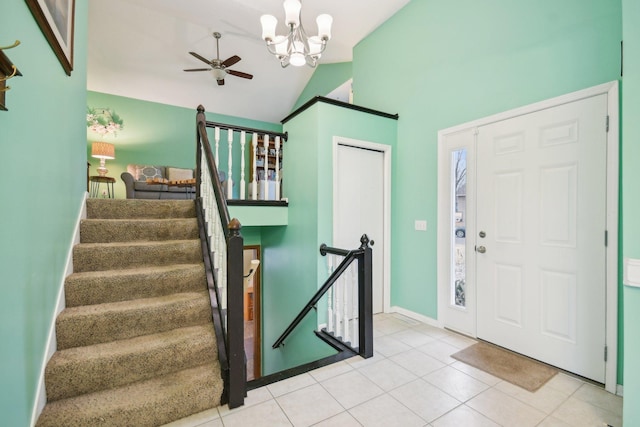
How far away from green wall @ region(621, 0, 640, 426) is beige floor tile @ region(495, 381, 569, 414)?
37 centimetres

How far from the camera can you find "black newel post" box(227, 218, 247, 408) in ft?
5.58

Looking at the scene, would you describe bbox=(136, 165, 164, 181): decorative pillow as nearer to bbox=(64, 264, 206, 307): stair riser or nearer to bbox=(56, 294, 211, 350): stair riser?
bbox=(64, 264, 206, 307): stair riser

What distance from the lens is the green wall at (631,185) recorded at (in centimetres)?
144

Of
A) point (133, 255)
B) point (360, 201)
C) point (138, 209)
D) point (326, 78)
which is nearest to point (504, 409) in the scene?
point (360, 201)

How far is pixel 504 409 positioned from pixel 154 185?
17.5ft

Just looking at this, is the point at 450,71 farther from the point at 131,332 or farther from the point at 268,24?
the point at 131,332

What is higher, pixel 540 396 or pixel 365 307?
pixel 365 307

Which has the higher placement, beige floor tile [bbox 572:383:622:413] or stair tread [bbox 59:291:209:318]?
stair tread [bbox 59:291:209:318]

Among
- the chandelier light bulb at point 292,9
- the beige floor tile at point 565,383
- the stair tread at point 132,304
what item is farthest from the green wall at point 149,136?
the beige floor tile at point 565,383

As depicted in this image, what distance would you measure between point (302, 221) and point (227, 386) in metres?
1.92

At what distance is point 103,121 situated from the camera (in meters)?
5.59

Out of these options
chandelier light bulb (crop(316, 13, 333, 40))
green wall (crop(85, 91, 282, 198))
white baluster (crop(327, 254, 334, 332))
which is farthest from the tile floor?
green wall (crop(85, 91, 282, 198))

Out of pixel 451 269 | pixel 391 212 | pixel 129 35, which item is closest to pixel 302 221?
pixel 391 212

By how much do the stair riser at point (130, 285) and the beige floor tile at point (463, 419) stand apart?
1888 mm
